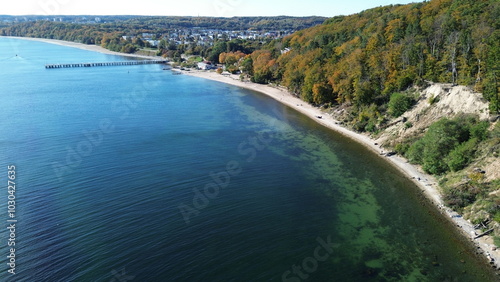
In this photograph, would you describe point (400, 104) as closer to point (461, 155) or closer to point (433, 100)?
point (433, 100)

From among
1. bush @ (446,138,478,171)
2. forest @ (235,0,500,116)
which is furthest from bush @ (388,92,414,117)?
bush @ (446,138,478,171)

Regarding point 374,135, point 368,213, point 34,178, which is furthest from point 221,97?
point 368,213

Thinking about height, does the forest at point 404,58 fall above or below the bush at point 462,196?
above

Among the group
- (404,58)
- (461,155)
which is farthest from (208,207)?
(404,58)

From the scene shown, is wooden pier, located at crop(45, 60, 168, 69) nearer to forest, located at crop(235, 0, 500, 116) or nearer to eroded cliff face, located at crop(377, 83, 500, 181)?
forest, located at crop(235, 0, 500, 116)

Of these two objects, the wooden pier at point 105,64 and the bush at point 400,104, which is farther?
the wooden pier at point 105,64

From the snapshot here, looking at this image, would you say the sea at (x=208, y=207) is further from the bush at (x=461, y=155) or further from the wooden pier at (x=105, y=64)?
the wooden pier at (x=105, y=64)

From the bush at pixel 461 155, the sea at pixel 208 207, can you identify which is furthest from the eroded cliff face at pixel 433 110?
the sea at pixel 208 207
